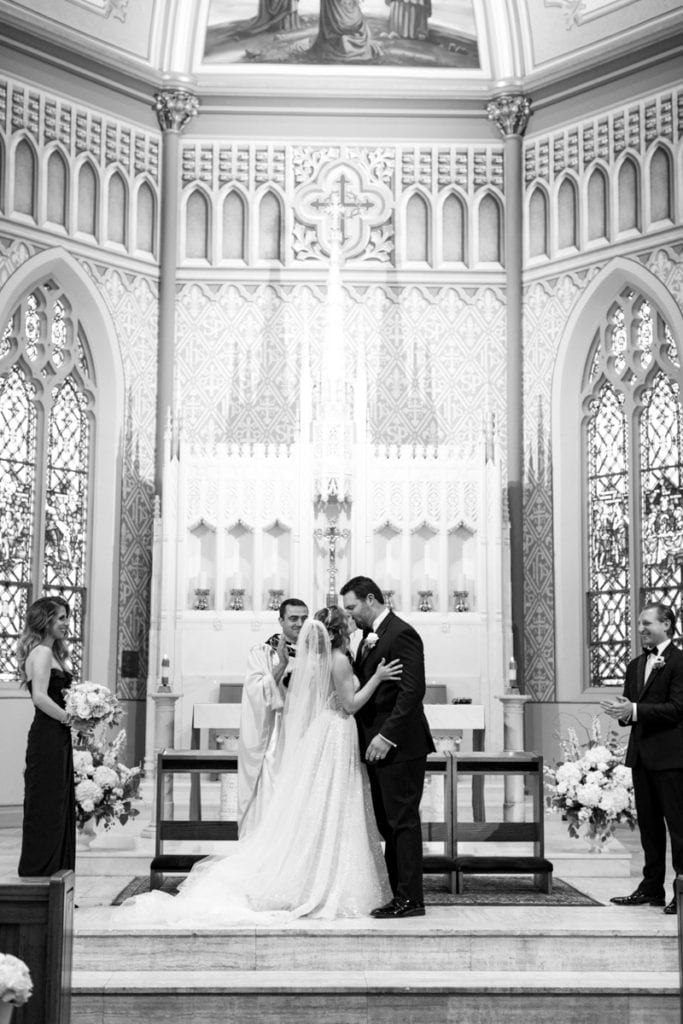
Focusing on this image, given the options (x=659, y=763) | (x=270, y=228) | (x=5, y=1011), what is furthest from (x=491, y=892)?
(x=270, y=228)

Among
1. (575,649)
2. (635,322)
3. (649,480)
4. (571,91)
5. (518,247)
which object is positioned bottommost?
(575,649)

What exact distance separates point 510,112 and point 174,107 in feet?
12.6

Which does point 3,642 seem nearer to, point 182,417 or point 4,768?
point 4,768

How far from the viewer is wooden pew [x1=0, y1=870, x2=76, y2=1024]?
4.37 m

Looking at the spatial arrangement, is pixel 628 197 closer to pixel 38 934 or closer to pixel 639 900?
pixel 639 900

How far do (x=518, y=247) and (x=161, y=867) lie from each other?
31.6ft

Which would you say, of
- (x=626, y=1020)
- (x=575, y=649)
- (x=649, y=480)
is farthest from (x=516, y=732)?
(x=626, y=1020)

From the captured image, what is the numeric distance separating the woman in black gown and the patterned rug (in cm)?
62

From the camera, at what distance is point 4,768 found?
13273 mm

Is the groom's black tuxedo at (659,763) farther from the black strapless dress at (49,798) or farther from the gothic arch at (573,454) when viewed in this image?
the gothic arch at (573,454)

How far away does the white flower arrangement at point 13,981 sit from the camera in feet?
12.1

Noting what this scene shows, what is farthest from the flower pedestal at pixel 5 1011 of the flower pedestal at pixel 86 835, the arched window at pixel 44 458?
the arched window at pixel 44 458

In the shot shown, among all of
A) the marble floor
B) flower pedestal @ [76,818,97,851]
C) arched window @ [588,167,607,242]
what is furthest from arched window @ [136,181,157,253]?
flower pedestal @ [76,818,97,851]

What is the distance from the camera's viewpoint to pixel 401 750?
7371 mm
